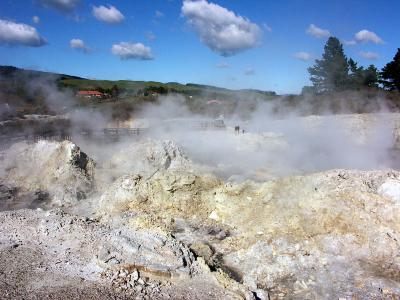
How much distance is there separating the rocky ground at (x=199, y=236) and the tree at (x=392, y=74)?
19626mm

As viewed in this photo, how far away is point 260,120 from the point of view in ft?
64.0

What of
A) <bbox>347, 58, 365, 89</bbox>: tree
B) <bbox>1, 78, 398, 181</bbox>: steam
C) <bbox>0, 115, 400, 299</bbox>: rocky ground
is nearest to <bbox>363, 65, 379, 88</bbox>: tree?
<bbox>347, 58, 365, 89</bbox>: tree

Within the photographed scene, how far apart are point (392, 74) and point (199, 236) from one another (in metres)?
22.6

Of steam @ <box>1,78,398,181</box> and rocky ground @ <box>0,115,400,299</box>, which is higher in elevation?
steam @ <box>1,78,398,181</box>

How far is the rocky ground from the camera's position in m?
5.92

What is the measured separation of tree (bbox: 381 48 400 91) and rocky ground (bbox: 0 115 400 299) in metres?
19.6

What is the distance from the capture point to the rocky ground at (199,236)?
5.92 metres

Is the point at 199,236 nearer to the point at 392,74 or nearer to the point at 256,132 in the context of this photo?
the point at 256,132

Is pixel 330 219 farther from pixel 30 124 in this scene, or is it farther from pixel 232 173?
pixel 30 124

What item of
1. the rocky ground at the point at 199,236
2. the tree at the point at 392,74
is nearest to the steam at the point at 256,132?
the rocky ground at the point at 199,236

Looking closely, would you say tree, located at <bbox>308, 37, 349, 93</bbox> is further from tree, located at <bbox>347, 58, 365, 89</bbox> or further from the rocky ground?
the rocky ground

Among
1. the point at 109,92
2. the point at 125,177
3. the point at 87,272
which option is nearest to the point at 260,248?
the point at 87,272

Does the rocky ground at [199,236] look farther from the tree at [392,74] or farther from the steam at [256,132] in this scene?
the tree at [392,74]

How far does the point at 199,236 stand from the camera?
7.58 metres
